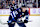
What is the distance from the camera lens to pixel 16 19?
1050 millimetres

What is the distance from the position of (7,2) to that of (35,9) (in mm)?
507

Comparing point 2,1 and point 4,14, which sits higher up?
point 2,1

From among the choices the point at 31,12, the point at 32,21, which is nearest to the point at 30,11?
the point at 31,12

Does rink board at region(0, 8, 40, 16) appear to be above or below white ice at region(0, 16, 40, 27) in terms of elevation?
above

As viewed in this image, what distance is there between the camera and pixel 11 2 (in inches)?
40.5

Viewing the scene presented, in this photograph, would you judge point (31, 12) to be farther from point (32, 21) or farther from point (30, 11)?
point (32, 21)

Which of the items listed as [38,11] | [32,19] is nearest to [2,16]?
[32,19]

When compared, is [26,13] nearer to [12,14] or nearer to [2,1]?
[12,14]

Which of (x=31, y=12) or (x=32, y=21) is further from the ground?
(x=31, y=12)

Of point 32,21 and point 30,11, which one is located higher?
point 30,11

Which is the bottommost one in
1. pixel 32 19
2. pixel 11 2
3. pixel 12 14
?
pixel 32 19

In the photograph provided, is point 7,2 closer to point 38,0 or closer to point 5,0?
point 5,0

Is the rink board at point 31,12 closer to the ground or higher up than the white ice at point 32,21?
higher up

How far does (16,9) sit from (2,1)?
28 centimetres
